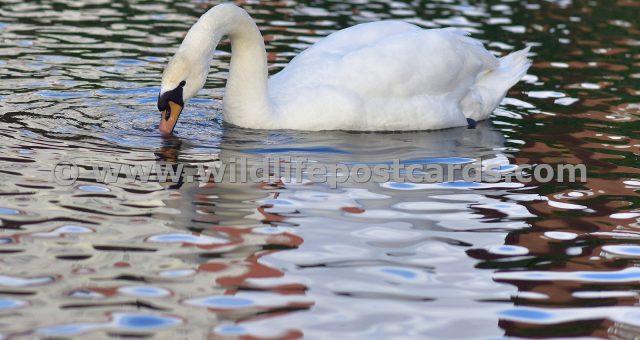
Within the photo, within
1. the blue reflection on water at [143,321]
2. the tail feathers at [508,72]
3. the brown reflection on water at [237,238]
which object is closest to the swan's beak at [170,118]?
the brown reflection on water at [237,238]

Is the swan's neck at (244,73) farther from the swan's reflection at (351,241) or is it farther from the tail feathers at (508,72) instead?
the tail feathers at (508,72)

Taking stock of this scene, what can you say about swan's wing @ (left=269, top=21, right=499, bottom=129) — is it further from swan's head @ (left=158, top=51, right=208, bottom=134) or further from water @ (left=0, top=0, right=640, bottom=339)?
swan's head @ (left=158, top=51, right=208, bottom=134)

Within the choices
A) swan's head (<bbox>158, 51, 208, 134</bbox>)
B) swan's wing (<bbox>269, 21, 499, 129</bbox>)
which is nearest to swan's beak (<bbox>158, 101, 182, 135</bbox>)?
swan's head (<bbox>158, 51, 208, 134</bbox>)

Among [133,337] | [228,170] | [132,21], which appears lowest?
[133,337]

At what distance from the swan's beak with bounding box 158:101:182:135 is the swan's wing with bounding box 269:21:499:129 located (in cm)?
100

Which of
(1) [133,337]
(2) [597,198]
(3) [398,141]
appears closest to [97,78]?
(3) [398,141]

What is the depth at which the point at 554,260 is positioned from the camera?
6.63 m

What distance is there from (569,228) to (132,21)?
8.70m

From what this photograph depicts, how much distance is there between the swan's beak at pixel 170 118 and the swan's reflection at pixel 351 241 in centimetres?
19

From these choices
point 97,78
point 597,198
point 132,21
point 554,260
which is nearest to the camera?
point 554,260

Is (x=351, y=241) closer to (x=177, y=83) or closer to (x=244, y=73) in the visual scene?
(x=177, y=83)

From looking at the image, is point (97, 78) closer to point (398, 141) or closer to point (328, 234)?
point (398, 141)

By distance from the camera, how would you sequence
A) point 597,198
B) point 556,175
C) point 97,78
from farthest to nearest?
point 97,78 → point 556,175 → point 597,198

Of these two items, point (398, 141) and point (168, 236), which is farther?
point (398, 141)
